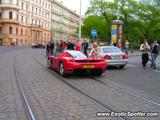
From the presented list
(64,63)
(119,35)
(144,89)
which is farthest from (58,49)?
(144,89)

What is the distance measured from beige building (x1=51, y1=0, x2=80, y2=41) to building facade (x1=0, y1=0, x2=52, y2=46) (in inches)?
240

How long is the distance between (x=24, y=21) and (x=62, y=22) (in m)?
40.7

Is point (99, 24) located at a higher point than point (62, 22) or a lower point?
lower

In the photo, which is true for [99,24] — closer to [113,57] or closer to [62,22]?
[113,57]

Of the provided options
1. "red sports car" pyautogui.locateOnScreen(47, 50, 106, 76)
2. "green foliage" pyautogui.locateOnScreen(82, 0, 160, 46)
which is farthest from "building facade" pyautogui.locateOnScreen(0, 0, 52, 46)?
"red sports car" pyautogui.locateOnScreen(47, 50, 106, 76)

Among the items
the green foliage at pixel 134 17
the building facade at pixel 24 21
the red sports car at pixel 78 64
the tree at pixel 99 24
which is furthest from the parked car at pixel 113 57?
the building facade at pixel 24 21

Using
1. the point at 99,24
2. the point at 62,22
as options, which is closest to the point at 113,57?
the point at 99,24

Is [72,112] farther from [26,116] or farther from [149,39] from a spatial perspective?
[149,39]

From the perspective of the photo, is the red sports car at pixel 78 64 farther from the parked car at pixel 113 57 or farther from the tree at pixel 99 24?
the tree at pixel 99 24

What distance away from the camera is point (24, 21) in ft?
318

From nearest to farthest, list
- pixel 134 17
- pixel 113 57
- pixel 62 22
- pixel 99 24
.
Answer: pixel 113 57
pixel 134 17
pixel 99 24
pixel 62 22

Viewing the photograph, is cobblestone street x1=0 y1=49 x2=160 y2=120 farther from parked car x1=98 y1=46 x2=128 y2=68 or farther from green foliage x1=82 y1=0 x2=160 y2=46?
green foliage x1=82 y1=0 x2=160 y2=46

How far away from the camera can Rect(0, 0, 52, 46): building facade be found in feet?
287

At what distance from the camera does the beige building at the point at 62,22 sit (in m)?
126
